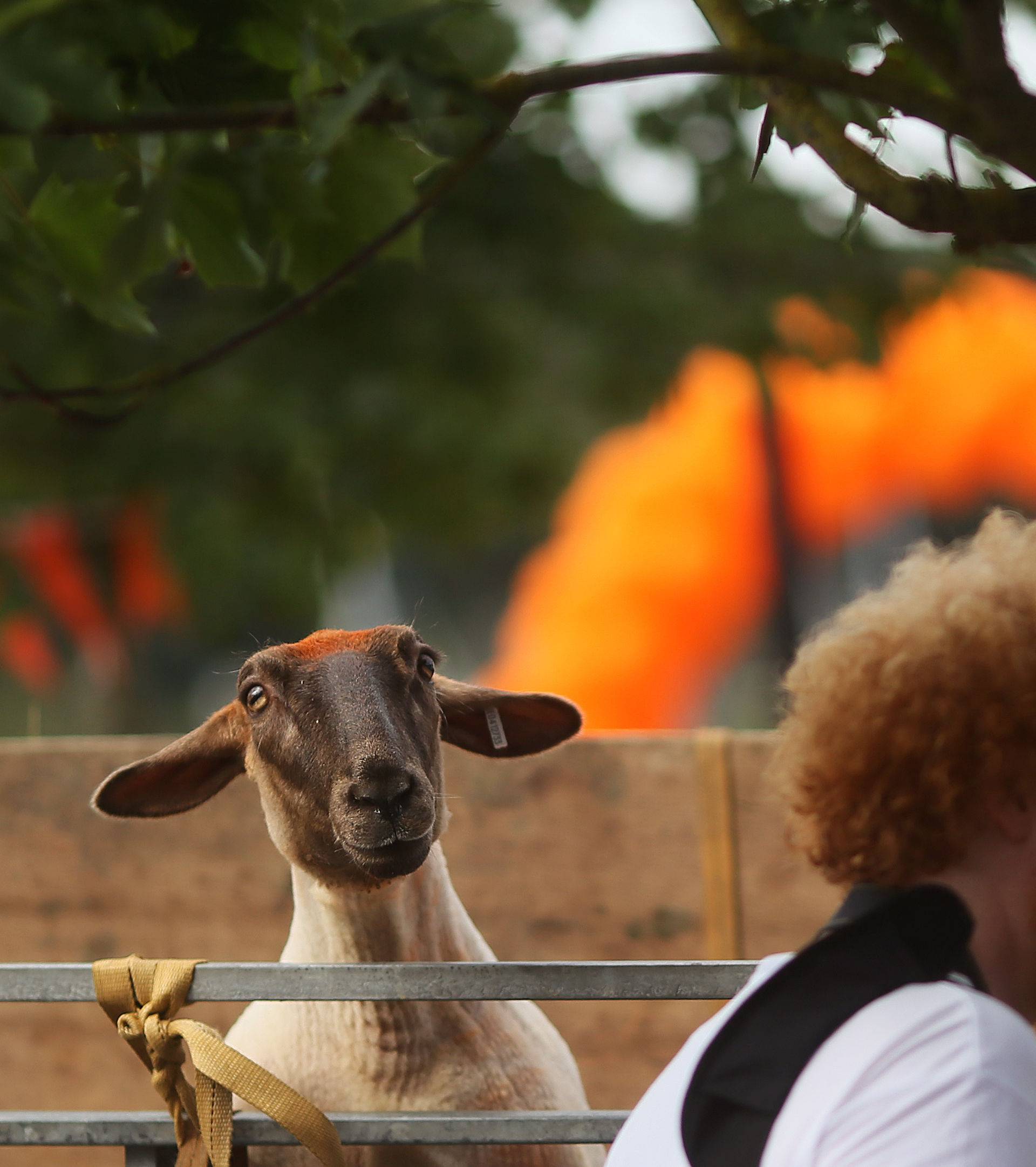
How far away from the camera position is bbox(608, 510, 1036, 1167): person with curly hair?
95 cm

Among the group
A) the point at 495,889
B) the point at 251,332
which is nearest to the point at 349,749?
the point at 251,332

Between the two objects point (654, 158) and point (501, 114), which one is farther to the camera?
point (654, 158)

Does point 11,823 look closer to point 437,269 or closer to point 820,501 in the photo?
point 437,269

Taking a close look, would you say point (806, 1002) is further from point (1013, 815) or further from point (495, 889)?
point (495, 889)

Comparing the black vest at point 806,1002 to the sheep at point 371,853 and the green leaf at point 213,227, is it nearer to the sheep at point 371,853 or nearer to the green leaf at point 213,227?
the sheep at point 371,853

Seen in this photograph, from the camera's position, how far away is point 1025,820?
112 centimetres

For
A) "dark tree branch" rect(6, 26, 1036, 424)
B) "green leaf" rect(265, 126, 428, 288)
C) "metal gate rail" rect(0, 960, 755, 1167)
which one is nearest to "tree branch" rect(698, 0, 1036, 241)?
"dark tree branch" rect(6, 26, 1036, 424)

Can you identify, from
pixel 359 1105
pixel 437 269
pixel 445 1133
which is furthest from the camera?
pixel 437 269

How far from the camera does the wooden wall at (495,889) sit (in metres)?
3.02

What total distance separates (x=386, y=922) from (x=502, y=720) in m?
0.38

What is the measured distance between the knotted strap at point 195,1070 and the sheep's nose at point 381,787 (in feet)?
0.97

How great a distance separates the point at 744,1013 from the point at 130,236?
33.5 inches

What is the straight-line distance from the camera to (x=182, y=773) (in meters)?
2.06

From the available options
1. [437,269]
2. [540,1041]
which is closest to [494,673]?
[437,269]
